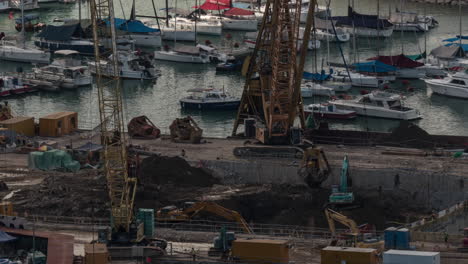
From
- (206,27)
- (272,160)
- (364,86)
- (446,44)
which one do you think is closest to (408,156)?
(272,160)

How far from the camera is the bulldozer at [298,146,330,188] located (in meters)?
80.9

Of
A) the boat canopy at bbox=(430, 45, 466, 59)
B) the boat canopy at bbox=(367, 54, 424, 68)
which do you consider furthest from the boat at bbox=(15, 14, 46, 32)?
the boat canopy at bbox=(430, 45, 466, 59)

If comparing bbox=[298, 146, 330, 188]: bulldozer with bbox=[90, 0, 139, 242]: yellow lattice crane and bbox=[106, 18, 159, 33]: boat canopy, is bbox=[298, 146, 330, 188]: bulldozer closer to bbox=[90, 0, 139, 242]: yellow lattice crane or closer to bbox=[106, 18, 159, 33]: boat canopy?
bbox=[90, 0, 139, 242]: yellow lattice crane

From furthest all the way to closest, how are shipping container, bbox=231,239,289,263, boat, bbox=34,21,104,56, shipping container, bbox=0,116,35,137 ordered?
boat, bbox=34,21,104,56, shipping container, bbox=0,116,35,137, shipping container, bbox=231,239,289,263

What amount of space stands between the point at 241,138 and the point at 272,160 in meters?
7.30

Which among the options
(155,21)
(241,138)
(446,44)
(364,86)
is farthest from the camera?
(155,21)

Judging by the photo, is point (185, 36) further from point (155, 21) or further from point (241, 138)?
point (241, 138)

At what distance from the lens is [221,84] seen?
118188mm

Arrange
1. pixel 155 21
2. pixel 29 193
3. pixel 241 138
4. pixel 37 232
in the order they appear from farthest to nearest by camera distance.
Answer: pixel 155 21
pixel 241 138
pixel 29 193
pixel 37 232

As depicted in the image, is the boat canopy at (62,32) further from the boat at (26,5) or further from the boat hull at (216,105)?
the boat hull at (216,105)

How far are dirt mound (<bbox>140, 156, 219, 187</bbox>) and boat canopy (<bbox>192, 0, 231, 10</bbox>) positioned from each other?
6148cm

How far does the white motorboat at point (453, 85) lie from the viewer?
112000 mm

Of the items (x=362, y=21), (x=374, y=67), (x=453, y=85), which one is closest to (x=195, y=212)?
(x=453, y=85)

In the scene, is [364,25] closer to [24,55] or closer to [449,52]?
[449,52]
